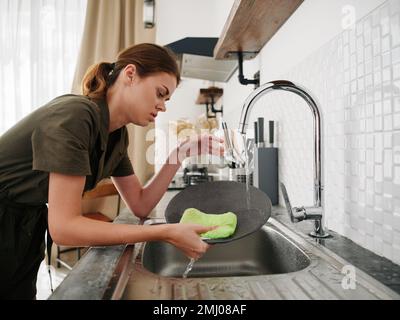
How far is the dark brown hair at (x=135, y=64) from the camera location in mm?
923

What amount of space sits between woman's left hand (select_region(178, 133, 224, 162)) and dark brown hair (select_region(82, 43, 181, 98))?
0.90ft

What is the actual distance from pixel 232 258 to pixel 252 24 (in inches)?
31.4

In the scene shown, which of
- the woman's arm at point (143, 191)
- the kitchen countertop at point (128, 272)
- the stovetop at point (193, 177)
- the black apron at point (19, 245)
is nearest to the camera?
the kitchen countertop at point (128, 272)

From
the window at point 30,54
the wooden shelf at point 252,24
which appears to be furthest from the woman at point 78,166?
the window at point 30,54

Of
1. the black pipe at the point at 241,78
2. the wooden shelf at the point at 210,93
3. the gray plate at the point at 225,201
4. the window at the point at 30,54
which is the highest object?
the window at the point at 30,54

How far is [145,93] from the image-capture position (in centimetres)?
94

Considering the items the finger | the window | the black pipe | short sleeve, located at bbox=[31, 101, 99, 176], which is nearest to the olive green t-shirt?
short sleeve, located at bbox=[31, 101, 99, 176]

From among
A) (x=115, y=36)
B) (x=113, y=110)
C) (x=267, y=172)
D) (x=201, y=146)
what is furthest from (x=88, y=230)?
(x=115, y=36)

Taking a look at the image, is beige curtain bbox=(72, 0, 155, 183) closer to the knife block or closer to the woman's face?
the knife block

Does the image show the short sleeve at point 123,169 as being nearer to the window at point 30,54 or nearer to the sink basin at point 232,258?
the sink basin at point 232,258

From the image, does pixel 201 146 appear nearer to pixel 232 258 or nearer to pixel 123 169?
pixel 123 169

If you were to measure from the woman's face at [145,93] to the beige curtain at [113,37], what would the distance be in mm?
1845
